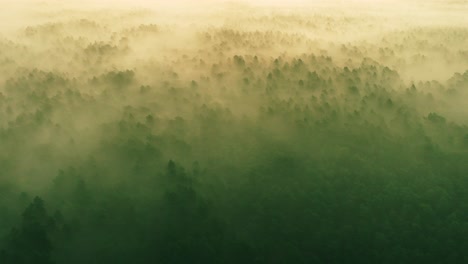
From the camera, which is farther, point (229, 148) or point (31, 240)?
point (229, 148)

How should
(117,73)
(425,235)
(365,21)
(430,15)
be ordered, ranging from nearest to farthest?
(425,235), (117,73), (365,21), (430,15)

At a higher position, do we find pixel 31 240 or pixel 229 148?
pixel 229 148

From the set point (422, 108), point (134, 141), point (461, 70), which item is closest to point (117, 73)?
point (134, 141)

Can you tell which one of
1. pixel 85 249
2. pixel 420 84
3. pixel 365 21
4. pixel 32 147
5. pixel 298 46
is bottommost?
pixel 85 249

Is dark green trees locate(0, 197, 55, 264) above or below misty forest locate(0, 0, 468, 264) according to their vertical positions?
below

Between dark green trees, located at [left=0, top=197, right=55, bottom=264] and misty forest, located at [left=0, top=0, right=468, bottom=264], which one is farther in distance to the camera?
misty forest, located at [left=0, top=0, right=468, bottom=264]

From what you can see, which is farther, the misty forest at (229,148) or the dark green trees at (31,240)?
the misty forest at (229,148)

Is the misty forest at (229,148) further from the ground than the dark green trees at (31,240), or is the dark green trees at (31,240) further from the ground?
the misty forest at (229,148)

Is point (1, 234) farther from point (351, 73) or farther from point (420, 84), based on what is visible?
point (420, 84)
